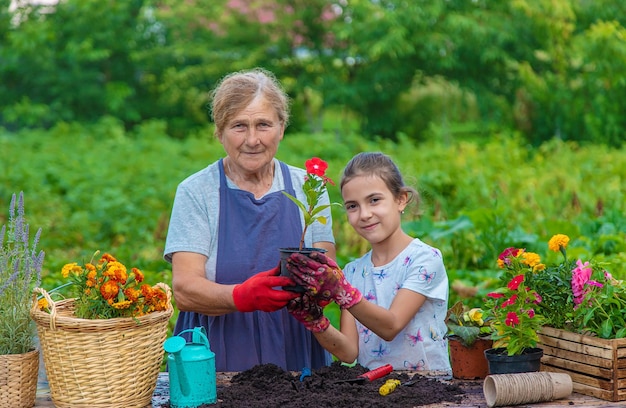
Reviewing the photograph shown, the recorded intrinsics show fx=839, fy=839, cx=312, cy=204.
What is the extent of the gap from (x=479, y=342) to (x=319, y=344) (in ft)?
2.39

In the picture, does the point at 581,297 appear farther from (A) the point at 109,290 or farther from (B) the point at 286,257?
(A) the point at 109,290

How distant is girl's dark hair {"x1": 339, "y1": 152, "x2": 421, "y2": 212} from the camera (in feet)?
9.61

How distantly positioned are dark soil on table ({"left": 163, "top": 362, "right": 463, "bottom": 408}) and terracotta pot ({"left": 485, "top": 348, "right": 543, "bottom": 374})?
128mm

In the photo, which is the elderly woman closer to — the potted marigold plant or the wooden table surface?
the wooden table surface

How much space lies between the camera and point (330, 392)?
2420mm

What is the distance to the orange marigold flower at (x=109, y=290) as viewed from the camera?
230 centimetres

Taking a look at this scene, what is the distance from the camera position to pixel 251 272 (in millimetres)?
2986

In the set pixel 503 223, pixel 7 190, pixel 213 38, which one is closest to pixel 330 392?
pixel 503 223

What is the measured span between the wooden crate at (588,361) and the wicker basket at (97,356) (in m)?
1.15

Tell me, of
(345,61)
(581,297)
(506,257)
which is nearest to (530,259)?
(506,257)

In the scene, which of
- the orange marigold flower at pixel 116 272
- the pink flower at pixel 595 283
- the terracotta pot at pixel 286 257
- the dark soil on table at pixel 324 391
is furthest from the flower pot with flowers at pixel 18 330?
the pink flower at pixel 595 283

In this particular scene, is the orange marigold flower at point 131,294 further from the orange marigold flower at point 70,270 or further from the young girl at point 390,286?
the young girl at point 390,286

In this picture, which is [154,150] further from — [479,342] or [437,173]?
[479,342]

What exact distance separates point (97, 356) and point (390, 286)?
3.59ft
